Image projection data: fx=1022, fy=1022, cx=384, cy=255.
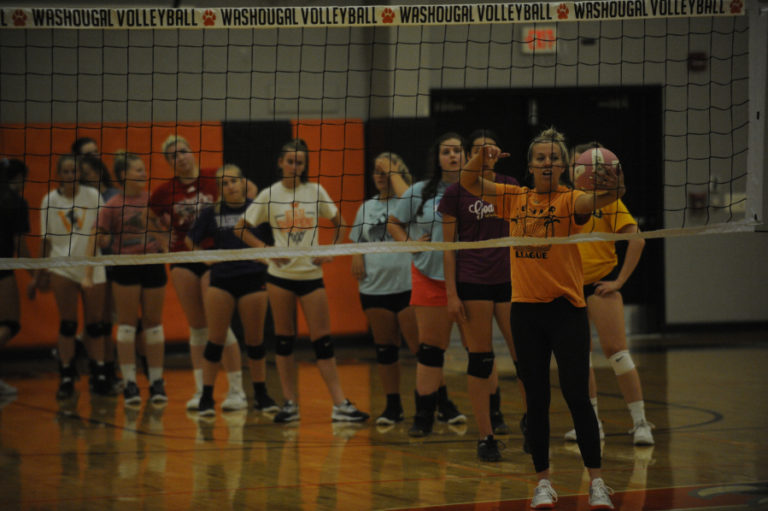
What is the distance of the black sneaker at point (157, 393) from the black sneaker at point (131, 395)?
135 mm

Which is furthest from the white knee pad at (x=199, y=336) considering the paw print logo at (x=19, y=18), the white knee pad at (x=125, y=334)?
the paw print logo at (x=19, y=18)

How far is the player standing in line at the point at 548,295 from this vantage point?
4180 millimetres

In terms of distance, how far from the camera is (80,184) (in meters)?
8.39

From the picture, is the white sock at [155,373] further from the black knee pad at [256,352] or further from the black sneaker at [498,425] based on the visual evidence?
the black sneaker at [498,425]

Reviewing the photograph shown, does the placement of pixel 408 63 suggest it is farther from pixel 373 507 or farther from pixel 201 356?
pixel 373 507

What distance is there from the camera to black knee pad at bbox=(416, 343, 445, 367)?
19.1 feet

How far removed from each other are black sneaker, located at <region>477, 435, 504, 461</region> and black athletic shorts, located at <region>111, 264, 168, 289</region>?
3352 millimetres

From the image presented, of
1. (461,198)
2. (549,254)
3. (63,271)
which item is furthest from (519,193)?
(63,271)

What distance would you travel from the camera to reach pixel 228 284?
6.93 meters

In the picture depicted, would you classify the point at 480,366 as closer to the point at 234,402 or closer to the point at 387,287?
the point at 387,287

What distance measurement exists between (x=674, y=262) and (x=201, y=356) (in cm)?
689

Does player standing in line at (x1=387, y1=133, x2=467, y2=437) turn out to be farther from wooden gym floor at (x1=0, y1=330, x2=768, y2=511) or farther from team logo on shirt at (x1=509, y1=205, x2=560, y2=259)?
team logo on shirt at (x1=509, y1=205, x2=560, y2=259)

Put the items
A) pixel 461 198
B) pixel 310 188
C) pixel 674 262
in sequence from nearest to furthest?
pixel 461 198 < pixel 310 188 < pixel 674 262

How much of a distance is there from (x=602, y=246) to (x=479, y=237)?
0.71 meters
